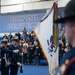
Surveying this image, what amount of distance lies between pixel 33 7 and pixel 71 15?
49.0 ft

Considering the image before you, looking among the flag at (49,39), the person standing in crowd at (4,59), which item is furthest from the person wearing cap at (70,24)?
the person standing in crowd at (4,59)

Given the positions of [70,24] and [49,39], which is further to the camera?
[49,39]

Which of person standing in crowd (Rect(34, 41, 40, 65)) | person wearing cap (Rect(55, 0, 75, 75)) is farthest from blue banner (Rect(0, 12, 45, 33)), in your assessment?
person wearing cap (Rect(55, 0, 75, 75))

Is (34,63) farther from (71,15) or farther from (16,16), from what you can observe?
(71,15)

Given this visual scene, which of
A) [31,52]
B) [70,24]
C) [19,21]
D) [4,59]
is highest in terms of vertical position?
[70,24]

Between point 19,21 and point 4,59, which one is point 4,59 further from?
point 19,21

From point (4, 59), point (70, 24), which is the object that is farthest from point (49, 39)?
point (70, 24)

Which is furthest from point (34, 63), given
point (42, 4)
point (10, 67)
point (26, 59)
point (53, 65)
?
point (53, 65)

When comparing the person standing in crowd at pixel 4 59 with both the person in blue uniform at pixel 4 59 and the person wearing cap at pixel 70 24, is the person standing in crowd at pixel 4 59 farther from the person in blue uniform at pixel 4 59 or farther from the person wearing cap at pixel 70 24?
the person wearing cap at pixel 70 24

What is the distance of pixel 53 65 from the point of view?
453 cm

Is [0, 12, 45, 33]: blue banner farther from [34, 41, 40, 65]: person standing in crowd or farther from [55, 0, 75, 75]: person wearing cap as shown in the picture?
[55, 0, 75, 75]: person wearing cap

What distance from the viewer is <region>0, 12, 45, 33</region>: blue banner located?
51.1 ft

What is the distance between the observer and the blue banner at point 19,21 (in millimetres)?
15571

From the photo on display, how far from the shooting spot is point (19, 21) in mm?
16266
